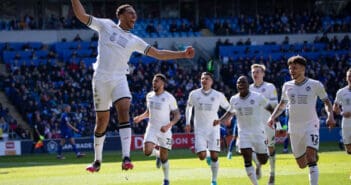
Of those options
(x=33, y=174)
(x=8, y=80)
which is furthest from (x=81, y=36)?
(x=33, y=174)

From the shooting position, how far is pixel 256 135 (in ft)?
65.1

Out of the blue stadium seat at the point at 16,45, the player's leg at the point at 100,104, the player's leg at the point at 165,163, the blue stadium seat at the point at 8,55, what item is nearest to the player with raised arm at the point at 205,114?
the player's leg at the point at 165,163

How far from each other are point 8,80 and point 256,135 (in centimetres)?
3224

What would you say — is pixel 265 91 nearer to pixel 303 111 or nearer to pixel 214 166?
pixel 214 166

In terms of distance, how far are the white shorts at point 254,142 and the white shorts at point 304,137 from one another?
166cm

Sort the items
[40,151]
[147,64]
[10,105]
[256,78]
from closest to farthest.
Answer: [256,78]
[40,151]
[10,105]
[147,64]

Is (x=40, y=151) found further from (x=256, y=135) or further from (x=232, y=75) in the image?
(x=256, y=135)

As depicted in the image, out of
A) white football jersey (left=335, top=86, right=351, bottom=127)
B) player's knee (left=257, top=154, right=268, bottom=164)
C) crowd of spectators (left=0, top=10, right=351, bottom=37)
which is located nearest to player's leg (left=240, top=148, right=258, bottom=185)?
player's knee (left=257, top=154, right=268, bottom=164)

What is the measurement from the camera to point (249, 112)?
65.2 ft

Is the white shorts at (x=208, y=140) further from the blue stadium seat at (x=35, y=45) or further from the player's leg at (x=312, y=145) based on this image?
the blue stadium seat at (x=35, y=45)

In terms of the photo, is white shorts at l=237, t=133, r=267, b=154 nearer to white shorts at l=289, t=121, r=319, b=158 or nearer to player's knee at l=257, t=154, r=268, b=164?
player's knee at l=257, t=154, r=268, b=164

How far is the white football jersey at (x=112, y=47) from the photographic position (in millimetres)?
15609

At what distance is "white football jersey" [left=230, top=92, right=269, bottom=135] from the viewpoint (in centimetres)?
1989

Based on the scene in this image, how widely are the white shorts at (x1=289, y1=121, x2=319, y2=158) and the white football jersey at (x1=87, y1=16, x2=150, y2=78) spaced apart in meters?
4.37
